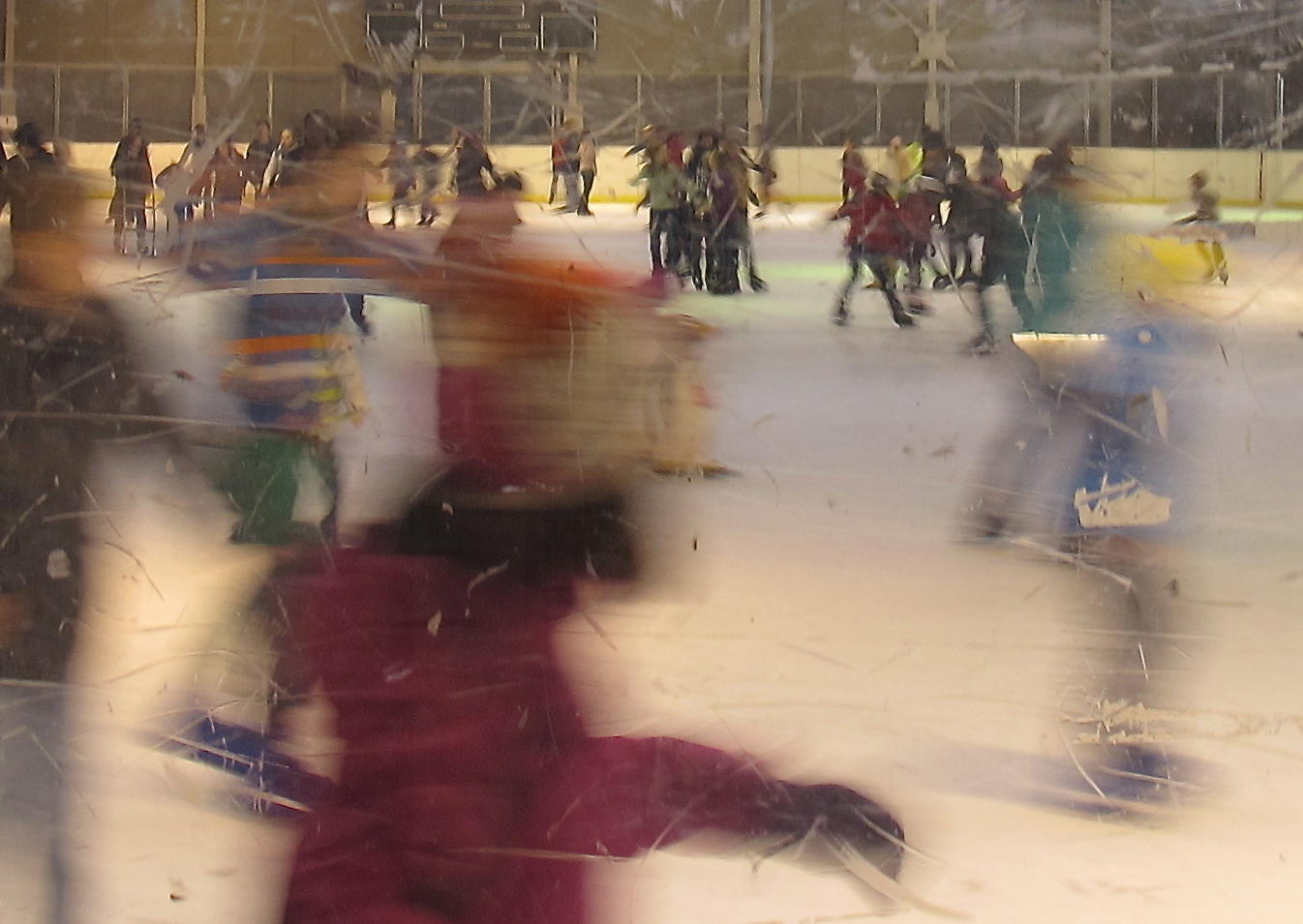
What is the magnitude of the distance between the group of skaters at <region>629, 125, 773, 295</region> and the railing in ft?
0.09

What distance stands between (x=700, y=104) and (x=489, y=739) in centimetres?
73

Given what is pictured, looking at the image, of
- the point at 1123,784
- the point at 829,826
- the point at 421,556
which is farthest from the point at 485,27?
the point at 1123,784

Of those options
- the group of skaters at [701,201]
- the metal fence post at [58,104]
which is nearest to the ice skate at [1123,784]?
the group of skaters at [701,201]

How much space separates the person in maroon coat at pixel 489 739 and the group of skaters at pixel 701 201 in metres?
0.21

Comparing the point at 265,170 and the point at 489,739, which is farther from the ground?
the point at 265,170

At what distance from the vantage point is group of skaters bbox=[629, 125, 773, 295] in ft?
3.72

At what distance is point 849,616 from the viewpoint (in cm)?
122

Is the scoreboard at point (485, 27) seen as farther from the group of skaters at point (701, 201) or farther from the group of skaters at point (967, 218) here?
the group of skaters at point (967, 218)

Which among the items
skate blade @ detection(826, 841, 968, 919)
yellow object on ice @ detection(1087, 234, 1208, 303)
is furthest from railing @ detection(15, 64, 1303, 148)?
skate blade @ detection(826, 841, 968, 919)

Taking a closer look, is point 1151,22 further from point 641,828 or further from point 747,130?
point 641,828

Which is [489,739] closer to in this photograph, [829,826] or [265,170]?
[829,826]

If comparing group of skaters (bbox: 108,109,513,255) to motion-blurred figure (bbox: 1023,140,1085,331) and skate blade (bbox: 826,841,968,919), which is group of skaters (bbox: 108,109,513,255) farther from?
skate blade (bbox: 826,841,968,919)

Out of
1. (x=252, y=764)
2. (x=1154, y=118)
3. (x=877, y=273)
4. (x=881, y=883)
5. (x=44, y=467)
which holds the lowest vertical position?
(x=881, y=883)

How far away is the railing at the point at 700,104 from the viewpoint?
44.3 inches
